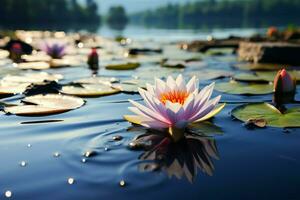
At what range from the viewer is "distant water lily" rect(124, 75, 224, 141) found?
5.81ft

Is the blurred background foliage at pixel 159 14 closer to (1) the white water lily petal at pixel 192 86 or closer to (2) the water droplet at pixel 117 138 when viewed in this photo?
(1) the white water lily petal at pixel 192 86

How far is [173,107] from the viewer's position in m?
1.74

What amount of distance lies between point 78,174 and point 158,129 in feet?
1.86

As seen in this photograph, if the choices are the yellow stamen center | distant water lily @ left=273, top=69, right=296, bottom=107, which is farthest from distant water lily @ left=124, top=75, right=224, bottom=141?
distant water lily @ left=273, top=69, right=296, bottom=107

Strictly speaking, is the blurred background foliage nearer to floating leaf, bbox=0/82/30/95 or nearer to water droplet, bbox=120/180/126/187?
floating leaf, bbox=0/82/30/95

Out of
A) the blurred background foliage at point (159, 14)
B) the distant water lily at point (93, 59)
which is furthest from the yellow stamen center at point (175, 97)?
the blurred background foliage at point (159, 14)

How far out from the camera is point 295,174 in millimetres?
1510

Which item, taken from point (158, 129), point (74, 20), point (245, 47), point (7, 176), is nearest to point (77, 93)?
point (158, 129)

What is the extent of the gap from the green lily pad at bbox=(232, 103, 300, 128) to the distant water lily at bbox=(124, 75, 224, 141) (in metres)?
0.41

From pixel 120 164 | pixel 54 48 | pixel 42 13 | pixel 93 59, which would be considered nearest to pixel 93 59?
pixel 93 59

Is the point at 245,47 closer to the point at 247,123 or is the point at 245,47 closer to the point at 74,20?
the point at 247,123

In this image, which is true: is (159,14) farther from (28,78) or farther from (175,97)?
(175,97)

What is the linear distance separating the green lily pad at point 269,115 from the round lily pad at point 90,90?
121 centimetres

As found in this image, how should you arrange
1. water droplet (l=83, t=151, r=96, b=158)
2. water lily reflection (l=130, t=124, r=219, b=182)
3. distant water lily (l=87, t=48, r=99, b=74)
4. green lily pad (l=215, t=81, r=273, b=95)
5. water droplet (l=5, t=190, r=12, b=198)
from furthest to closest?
distant water lily (l=87, t=48, r=99, b=74) < green lily pad (l=215, t=81, r=273, b=95) < water droplet (l=83, t=151, r=96, b=158) < water lily reflection (l=130, t=124, r=219, b=182) < water droplet (l=5, t=190, r=12, b=198)
